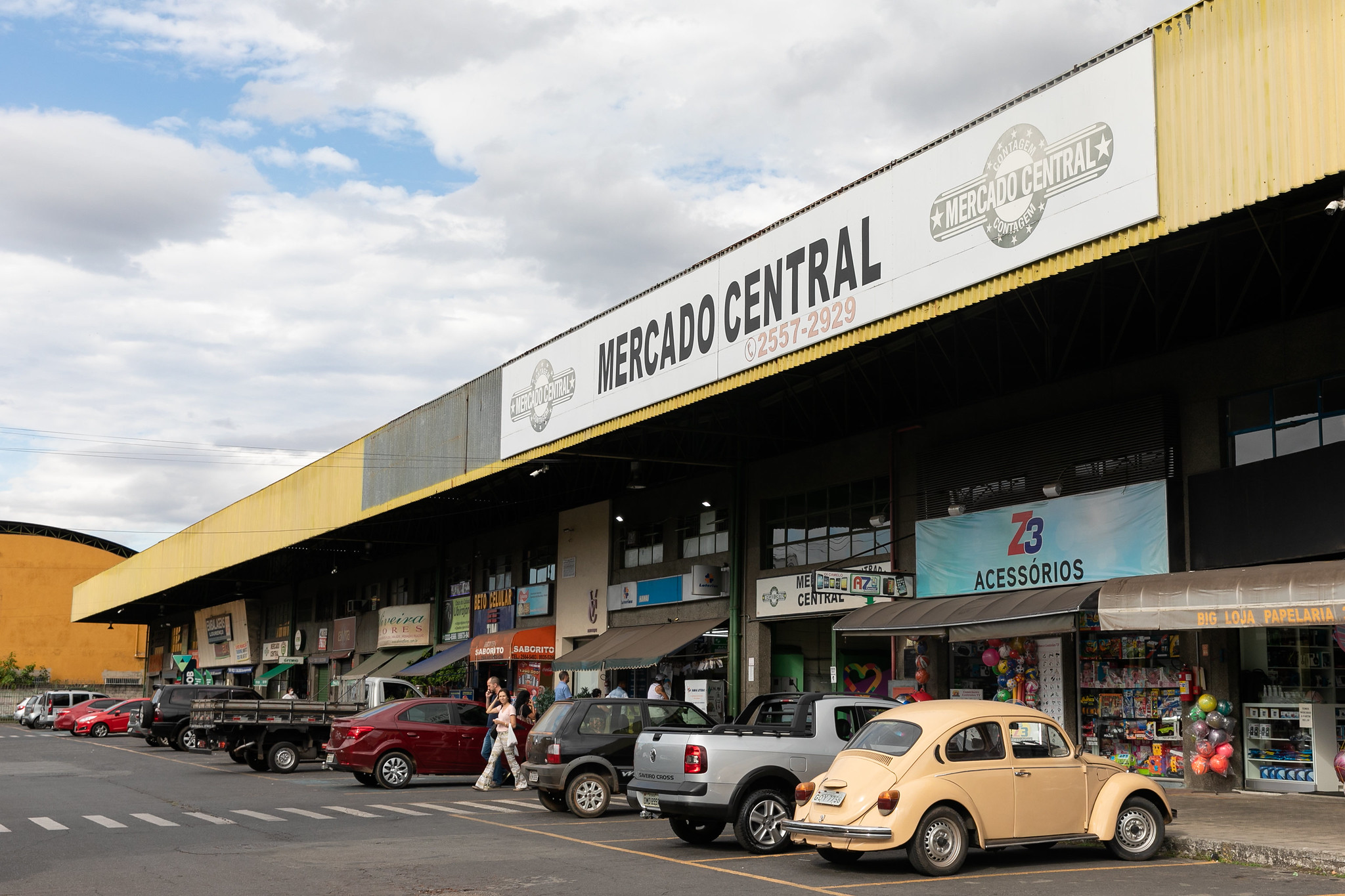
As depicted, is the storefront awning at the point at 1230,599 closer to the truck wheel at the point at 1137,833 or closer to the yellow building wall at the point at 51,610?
the truck wheel at the point at 1137,833

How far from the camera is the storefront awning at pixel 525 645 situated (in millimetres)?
35750

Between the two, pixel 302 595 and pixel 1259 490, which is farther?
pixel 302 595

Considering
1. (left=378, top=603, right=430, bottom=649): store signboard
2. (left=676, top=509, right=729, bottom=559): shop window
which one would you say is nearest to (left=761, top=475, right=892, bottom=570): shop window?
(left=676, top=509, right=729, bottom=559): shop window

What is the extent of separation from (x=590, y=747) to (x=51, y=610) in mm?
76157

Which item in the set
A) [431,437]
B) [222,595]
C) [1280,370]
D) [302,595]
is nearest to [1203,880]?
[1280,370]

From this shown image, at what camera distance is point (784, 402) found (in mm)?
26250

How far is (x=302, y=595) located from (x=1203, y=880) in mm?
53448

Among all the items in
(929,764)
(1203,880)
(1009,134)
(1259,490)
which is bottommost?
(1203,880)

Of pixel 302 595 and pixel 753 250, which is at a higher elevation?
pixel 753 250

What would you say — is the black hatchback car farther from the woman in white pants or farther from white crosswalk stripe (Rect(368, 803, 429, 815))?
the woman in white pants

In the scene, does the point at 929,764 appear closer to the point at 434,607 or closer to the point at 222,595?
the point at 434,607

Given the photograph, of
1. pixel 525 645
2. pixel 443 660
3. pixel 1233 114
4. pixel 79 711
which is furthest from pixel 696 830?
pixel 79 711

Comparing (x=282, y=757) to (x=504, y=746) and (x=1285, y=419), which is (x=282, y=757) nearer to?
(x=504, y=746)

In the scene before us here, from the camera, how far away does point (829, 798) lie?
38.6 ft
